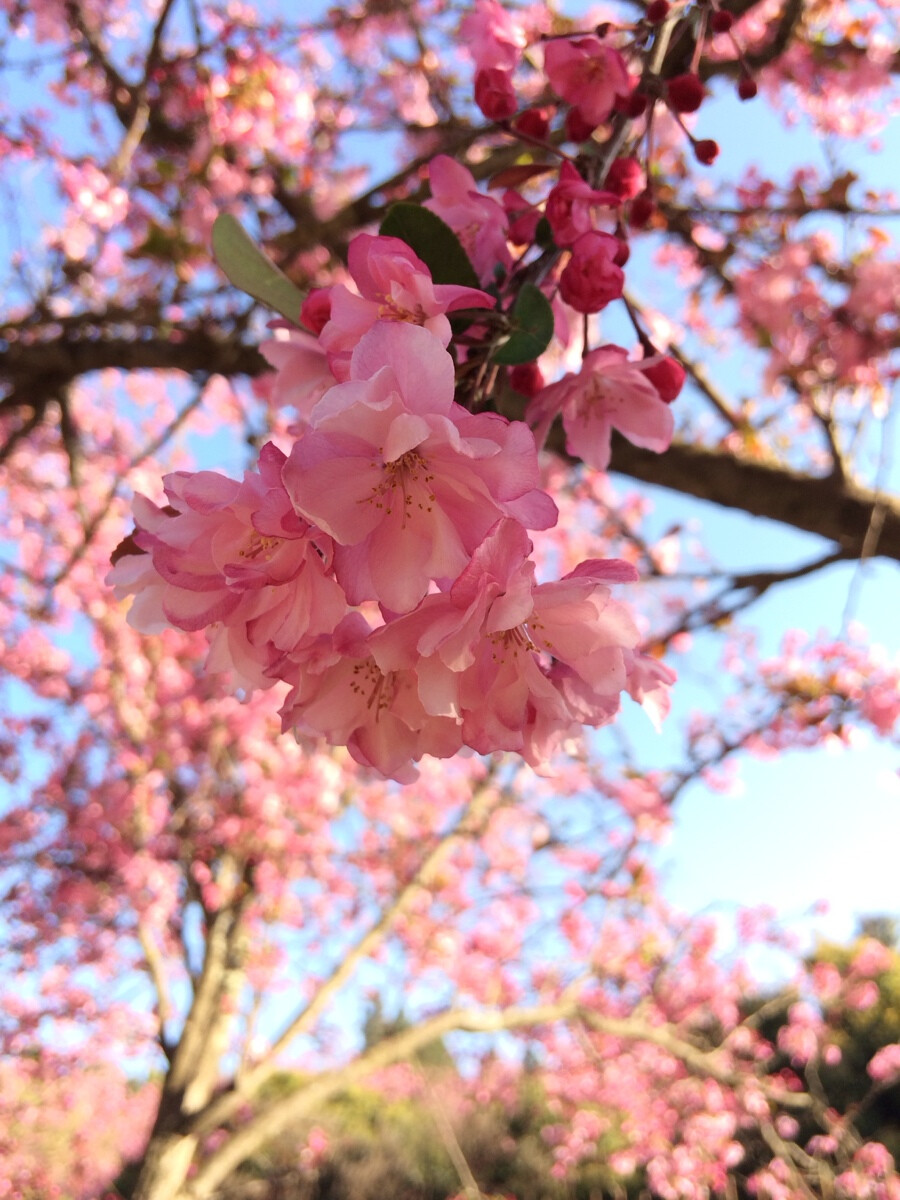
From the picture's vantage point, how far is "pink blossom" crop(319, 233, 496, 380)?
56 cm

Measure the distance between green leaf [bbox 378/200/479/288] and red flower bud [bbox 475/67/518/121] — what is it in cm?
24

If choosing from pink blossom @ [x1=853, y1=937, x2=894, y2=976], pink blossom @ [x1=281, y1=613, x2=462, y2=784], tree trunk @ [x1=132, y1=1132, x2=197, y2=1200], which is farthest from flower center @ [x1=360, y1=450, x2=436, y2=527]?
pink blossom @ [x1=853, y1=937, x2=894, y2=976]

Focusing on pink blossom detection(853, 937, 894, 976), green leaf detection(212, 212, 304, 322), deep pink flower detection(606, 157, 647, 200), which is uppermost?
green leaf detection(212, 212, 304, 322)

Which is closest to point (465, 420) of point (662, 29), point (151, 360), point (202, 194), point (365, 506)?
point (365, 506)

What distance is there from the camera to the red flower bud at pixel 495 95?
0.77 meters

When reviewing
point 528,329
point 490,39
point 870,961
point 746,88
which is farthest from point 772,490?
point 870,961

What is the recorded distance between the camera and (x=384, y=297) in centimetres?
59

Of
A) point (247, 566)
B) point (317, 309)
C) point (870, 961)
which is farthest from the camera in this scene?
point (870, 961)

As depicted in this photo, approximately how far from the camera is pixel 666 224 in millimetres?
2654

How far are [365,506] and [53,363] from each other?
8.60 feet

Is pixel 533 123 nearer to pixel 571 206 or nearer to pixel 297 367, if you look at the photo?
pixel 571 206

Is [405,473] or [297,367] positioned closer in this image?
[405,473]

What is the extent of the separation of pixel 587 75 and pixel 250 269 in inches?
16.6

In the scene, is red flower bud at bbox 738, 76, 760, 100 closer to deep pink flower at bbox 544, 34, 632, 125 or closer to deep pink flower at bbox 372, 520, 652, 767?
deep pink flower at bbox 544, 34, 632, 125
